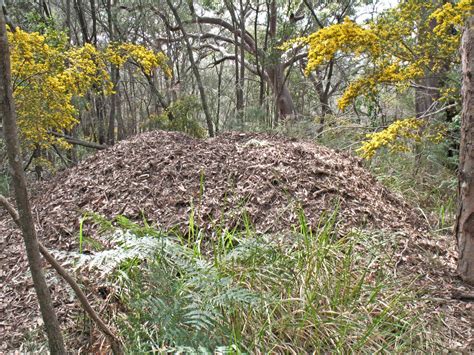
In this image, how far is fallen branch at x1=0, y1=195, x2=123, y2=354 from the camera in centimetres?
118

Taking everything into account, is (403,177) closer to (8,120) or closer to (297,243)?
(297,243)

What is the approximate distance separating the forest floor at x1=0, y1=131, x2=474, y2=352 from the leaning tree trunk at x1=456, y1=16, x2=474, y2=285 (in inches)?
6.5

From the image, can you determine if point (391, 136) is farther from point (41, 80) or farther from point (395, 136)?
point (41, 80)

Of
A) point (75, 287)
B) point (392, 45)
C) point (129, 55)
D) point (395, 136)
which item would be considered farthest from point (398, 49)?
point (75, 287)

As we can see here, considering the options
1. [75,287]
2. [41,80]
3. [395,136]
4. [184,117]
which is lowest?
[75,287]

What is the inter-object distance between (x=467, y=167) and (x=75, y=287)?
6.79 ft

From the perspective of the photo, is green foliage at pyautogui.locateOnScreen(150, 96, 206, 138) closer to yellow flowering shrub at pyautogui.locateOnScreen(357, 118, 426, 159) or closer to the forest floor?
the forest floor

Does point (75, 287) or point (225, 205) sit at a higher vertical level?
point (75, 287)

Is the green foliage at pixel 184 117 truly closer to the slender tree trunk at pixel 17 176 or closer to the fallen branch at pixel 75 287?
the fallen branch at pixel 75 287

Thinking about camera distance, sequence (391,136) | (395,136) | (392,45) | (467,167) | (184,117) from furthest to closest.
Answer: (184,117) < (392,45) < (395,136) < (391,136) < (467,167)

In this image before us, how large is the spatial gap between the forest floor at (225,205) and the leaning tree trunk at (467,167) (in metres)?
0.17

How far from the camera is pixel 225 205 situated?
2.79 m

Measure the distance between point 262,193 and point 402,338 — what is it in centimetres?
140

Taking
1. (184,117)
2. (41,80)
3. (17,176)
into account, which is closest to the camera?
(17,176)
